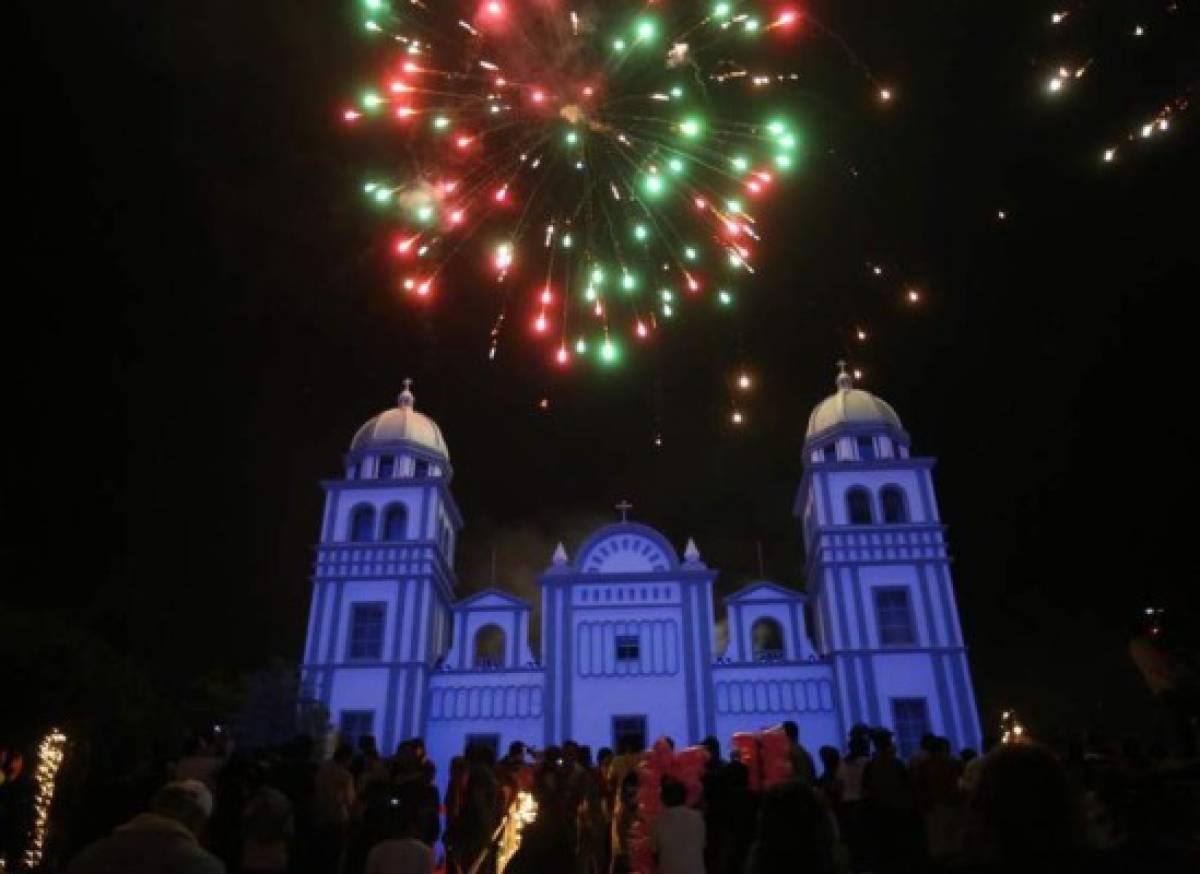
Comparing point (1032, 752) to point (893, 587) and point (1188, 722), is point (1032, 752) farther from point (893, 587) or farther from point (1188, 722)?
point (893, 587)

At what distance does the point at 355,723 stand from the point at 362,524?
21.9 feet

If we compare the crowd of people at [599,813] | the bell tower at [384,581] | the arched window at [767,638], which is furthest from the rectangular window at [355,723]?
the crowd of people at [599,813]

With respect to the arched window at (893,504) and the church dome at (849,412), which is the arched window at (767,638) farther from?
the church dome at (849,412)

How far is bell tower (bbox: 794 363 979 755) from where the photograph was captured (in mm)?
24672

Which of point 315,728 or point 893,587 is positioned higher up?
point 893,587

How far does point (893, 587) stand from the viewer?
26.5m

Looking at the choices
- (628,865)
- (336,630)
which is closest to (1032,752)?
(628,865)

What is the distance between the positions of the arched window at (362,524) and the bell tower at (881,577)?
48.2 feet

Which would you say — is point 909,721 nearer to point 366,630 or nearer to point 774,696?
point 774,696

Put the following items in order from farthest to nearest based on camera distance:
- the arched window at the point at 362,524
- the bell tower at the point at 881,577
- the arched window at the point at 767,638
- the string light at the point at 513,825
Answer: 1. the arched window at the point at 362,524
2. the arched window at the point at 767,638
3. the bell tower at the point at 881,577
4. the string light at the point at 513,825

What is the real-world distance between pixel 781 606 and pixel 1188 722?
19522 mm

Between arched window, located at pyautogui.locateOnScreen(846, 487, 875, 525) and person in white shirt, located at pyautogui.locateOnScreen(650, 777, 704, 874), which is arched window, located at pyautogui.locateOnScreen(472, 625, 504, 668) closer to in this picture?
arched window, located at pyautogui.locateOnScreen(846, 487, 875, 525)

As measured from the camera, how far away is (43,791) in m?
10.5

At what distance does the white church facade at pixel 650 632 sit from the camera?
25.2 m
